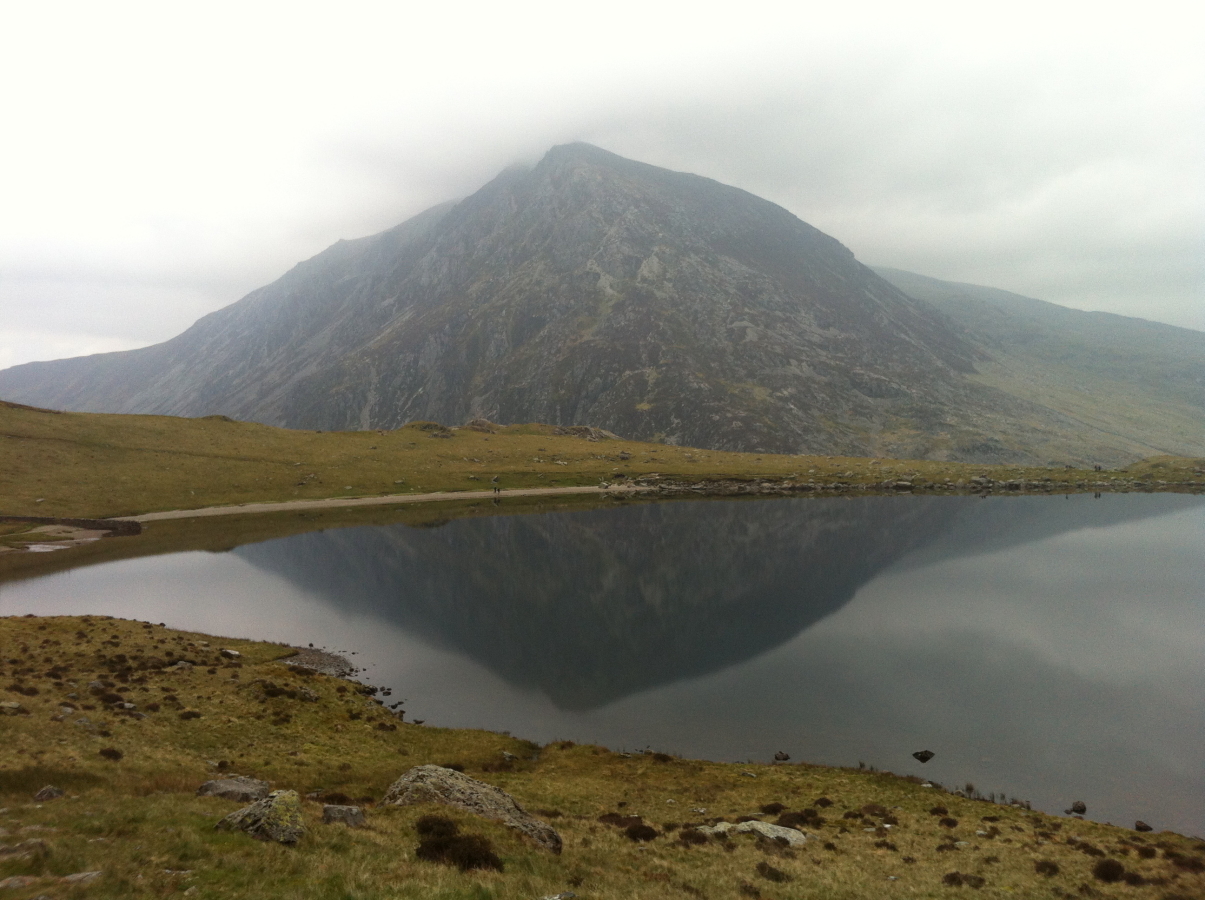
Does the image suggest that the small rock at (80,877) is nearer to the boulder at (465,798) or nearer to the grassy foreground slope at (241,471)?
the boulder at (465,798)

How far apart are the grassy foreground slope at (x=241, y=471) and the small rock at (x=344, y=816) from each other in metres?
141

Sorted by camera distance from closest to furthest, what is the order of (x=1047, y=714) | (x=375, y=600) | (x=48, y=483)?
(x=1047, y=714) → (x=375, y=600) → (x=48, y=483)

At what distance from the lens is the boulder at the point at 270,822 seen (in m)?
17.6

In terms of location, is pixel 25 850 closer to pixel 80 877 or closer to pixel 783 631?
pixel 80 877

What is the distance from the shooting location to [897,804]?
31953mm

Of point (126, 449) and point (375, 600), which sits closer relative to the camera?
point (375, 600)

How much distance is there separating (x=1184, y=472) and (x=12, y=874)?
25875cm

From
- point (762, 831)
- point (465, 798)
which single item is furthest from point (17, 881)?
point (762, 831)

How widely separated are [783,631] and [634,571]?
1244 inches

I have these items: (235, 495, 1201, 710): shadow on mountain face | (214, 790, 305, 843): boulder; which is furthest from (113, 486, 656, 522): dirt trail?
(214, 790, 305, 843): boulder

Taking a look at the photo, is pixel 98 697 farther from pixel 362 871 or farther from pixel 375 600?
pixel 375 600

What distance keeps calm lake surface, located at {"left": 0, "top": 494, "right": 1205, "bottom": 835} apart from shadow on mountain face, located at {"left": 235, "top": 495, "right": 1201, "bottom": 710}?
509 mm

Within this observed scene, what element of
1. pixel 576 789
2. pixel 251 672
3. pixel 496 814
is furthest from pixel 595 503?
pixel 496 814

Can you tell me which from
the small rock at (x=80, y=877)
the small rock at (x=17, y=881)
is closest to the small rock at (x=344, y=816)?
the small rock at (x=80, y=877)
